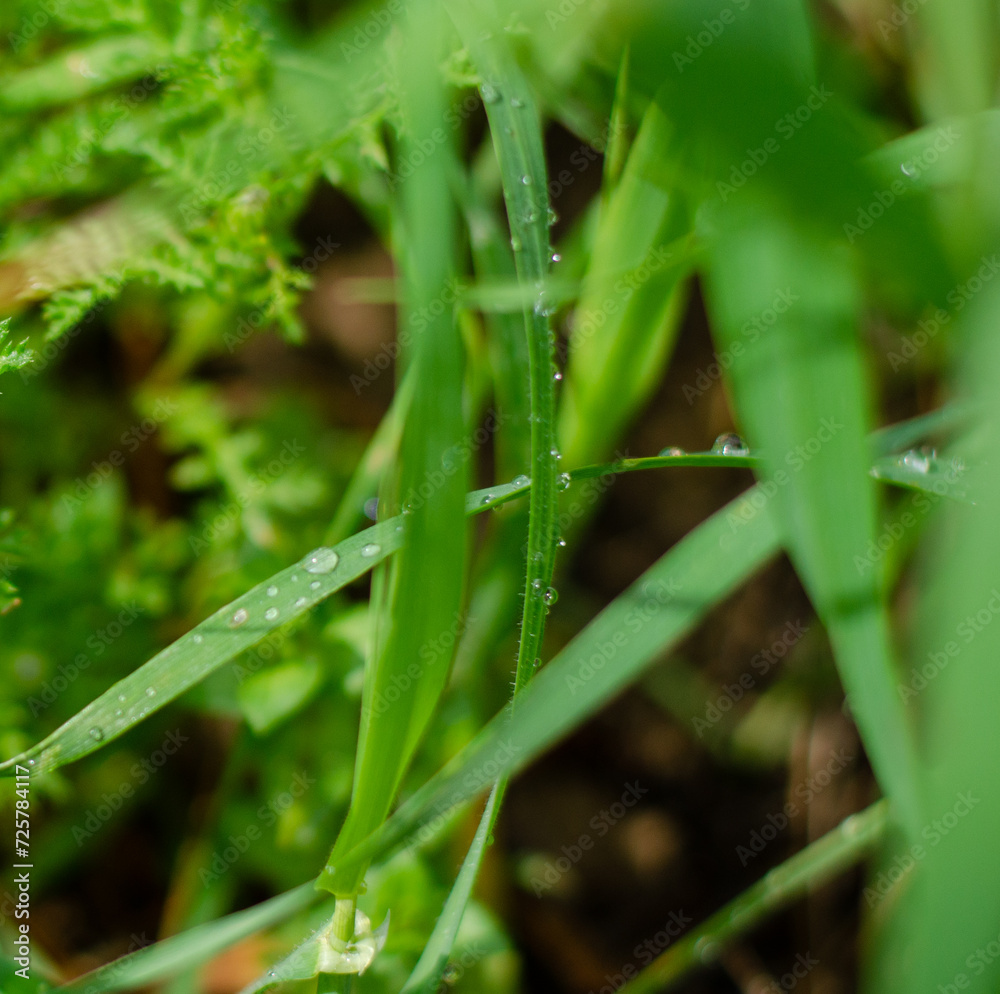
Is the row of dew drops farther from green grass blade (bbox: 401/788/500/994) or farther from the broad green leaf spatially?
the broad green leaf

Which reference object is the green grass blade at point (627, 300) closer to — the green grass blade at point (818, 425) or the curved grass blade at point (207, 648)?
the green grass blade at point (818, 425)

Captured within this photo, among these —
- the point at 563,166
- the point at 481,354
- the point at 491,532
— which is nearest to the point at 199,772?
the point at 491,532

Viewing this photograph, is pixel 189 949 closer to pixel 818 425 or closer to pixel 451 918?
pixel 451 918

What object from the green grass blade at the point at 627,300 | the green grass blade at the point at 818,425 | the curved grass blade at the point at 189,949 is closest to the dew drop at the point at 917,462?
the green grass blade at the point at 818,425

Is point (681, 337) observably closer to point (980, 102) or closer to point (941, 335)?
point (941, 335)

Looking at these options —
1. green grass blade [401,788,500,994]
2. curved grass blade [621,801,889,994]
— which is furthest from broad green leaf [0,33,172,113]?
curved grass blade [621,801,889,994]

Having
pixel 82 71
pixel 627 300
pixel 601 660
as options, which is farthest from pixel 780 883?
pixel 82 71
